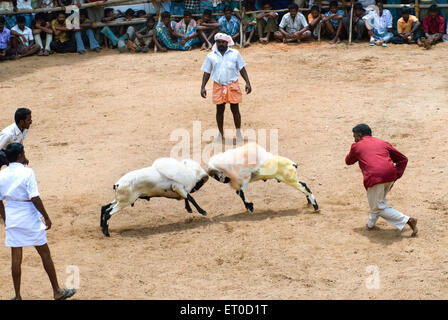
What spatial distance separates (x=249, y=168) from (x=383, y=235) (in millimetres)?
1794

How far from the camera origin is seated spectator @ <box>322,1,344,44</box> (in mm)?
16578

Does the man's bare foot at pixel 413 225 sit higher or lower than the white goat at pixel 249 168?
lower

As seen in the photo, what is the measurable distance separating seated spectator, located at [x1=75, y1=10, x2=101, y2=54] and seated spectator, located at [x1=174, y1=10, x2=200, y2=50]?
2.28m

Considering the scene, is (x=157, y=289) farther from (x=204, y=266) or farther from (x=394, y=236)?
(x=394, y=236)

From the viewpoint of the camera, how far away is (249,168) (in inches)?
328

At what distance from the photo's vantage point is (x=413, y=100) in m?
12.4

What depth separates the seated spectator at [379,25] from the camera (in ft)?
53.0

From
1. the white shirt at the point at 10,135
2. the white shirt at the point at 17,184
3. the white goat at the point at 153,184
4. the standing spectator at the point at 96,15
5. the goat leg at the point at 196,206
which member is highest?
the standing spectator at the point at 96,15

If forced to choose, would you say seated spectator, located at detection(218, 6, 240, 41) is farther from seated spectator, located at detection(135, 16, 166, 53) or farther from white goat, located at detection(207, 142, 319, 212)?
white goat, located at detection(207, 142, 319, 212)

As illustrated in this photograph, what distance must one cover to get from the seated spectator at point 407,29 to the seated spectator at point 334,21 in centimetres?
135

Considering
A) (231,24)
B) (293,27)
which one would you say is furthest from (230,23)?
(293,27)

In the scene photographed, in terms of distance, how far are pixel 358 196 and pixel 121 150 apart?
4.16m

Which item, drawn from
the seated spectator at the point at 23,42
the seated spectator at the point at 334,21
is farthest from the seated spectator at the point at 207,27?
the seated spectator at the point at 23,42

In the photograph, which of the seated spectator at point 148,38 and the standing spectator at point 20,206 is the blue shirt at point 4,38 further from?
the standing spectator at point 20,206
